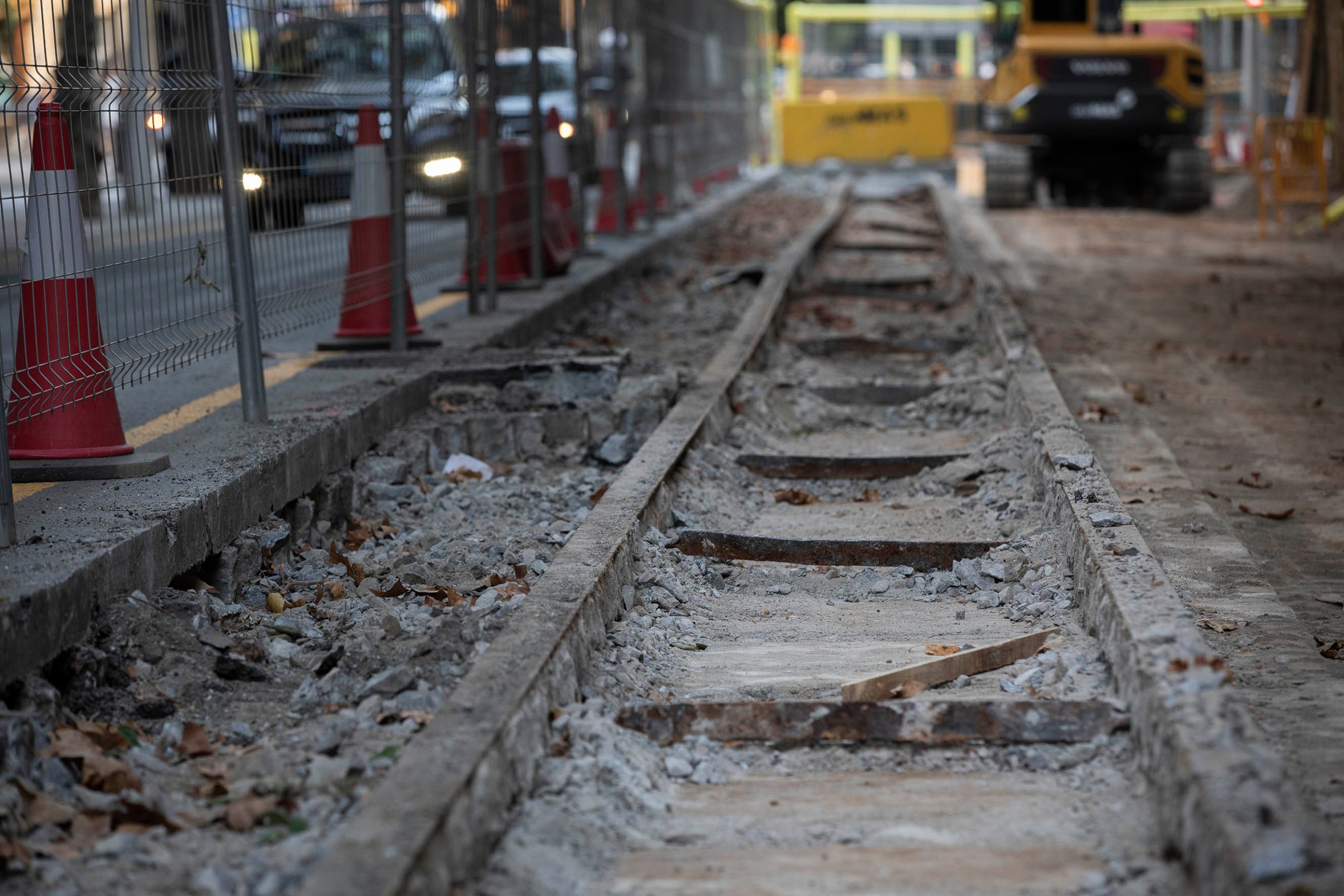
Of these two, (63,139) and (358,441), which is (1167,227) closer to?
(358,441)

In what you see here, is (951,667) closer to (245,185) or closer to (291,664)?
(291,664)

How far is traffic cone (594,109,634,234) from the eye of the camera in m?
14.3

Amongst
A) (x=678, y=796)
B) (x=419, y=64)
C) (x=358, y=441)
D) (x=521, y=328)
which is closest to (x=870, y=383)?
(x=521, y=328)

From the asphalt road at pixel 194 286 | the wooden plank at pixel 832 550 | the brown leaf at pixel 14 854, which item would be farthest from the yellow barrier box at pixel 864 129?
the brown leaf at pixel 14 854

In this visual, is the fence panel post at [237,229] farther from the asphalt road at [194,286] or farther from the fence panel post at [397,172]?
the fence panel post at [397,172]

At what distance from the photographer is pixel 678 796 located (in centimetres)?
302

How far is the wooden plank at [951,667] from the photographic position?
11.3ft

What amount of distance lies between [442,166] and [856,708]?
593cm

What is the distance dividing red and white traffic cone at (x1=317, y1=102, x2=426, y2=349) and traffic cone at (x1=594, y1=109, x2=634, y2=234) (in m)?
7.02

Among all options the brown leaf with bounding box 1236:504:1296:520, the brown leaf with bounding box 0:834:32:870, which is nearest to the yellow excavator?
the brown leaf with bounding box 1236:504:1296:520

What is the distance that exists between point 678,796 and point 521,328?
5.67 meters

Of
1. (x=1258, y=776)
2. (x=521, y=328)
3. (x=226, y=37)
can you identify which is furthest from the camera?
(x=521, y=328)

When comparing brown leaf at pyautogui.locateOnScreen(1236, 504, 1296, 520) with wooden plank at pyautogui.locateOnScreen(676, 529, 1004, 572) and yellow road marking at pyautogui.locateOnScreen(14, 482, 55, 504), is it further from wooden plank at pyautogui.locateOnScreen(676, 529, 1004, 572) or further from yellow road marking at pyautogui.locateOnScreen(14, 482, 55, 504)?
yellow road marking at pyautogui.locateOnScreen(14, 482, 55, 504)

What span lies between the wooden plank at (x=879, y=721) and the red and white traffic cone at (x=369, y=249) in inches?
167
